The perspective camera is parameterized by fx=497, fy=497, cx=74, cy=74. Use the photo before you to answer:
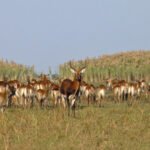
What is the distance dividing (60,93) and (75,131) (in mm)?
6398

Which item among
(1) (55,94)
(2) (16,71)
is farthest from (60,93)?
(2) (16,71)

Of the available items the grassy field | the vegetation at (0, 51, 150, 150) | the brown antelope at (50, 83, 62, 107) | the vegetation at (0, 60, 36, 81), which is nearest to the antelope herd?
the brown antelope at (50, 83, 62, 107)

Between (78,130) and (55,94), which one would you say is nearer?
(78,130)

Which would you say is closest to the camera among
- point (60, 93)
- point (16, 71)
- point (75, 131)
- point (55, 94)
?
point (75, 131)

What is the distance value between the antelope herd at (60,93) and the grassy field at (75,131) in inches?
58.2

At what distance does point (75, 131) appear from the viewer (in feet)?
46.2

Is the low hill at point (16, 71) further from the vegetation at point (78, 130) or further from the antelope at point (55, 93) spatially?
the vegetation at point (78, 130)

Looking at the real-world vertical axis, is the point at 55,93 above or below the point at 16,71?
below

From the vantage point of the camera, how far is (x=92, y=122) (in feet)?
51.3

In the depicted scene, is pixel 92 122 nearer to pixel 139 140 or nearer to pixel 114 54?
pixel 139 140

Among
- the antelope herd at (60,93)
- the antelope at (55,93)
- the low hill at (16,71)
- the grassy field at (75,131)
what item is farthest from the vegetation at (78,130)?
the low hill at (16,71)

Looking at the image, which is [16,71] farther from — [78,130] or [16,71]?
[78,130]

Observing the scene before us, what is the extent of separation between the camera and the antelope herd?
1925 cm

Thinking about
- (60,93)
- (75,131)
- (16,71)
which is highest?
(16,71)
